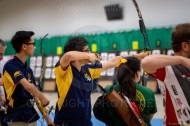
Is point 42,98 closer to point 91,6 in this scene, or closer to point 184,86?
point 184,86

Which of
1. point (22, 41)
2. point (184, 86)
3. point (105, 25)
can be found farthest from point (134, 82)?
point (105, 25)

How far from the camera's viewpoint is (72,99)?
1.95 metres

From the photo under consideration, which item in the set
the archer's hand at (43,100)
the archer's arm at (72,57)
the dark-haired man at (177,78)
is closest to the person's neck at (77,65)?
the archer's arm at (72,57)

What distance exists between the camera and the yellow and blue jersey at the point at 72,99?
6.33ft

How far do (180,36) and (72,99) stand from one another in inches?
37.5

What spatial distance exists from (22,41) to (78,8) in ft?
20.8

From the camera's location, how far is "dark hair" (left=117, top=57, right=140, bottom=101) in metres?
1.60

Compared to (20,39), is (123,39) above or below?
below

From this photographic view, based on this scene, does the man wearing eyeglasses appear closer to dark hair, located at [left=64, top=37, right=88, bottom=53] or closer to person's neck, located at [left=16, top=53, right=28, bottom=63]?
person's neck, located at [left=16, top=53, right=28, bottom=63]

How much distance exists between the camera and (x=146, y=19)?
7426mm

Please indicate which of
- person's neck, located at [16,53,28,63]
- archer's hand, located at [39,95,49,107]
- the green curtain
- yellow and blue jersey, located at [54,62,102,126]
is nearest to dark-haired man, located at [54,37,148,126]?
yellow and blue jersey, located at [54,62,102,126]

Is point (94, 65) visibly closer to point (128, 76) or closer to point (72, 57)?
point (72, 57)

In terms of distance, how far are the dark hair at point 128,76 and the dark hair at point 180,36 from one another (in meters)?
0.31

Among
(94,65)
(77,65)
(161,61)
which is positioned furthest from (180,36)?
(94,65)
